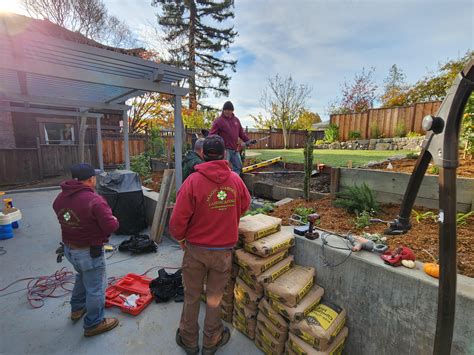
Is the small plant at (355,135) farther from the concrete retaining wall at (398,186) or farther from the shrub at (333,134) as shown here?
the concrete retaining wall at (398,186)

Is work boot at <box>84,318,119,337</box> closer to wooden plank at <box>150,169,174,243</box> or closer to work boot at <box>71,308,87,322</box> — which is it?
work boot at <box>71,308,87,322</box>

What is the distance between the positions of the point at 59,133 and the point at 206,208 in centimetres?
1259

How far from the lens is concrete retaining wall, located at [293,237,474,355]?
4.99 feet

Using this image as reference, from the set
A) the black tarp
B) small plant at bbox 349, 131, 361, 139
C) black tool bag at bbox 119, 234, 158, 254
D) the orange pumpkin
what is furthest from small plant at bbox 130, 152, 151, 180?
small plant at bbox 349, 131, 361, 139

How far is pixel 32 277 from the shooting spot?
3129mm

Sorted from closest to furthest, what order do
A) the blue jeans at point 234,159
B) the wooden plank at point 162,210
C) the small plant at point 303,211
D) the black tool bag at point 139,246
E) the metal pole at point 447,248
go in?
the metal pole at point 447,248
the small plant at point 303,211
the black tool bag at point 139,246
the wooden plank at point 162,210
the blue jeans at point 234,159

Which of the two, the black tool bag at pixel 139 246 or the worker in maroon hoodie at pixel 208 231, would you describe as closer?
the worker in maroon hoodie at pixel 208 231

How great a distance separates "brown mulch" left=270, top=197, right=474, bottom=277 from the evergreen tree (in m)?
15.0

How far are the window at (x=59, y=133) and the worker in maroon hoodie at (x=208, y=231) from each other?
11941 millimetres

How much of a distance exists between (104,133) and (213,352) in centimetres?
1309

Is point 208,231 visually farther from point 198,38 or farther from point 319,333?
point 198,38

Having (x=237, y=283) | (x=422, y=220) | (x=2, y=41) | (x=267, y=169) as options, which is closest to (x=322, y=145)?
(x=267, y=169)

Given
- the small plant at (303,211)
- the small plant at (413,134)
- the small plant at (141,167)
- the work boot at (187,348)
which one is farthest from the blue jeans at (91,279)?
the small plant at (413,134)

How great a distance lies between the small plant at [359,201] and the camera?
309 cm
